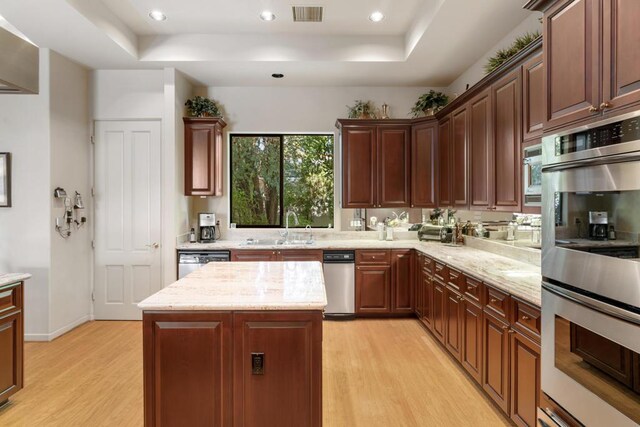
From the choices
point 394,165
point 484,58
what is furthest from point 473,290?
point 484,58

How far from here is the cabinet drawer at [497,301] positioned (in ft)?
7.74

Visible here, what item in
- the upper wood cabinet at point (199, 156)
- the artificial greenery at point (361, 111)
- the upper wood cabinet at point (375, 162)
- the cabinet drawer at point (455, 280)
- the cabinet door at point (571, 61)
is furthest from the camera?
the artificial greenery at point (361, 111)

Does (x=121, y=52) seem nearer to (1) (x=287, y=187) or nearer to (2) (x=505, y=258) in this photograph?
(1) (x=287, y=187)

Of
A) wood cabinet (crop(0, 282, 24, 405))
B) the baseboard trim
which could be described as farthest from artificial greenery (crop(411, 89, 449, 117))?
the baseboard trim

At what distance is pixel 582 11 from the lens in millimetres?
1558

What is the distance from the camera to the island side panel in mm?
1940

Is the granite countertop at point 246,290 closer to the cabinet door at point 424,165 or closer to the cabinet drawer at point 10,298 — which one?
the cabinet drawer at point 10,298

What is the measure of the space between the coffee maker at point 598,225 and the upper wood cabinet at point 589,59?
1.27ft

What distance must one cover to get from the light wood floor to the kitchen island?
0.76m

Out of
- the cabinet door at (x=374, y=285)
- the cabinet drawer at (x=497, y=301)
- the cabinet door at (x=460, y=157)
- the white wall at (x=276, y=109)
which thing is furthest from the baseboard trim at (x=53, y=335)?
the cabinet door at (x=460, y=157)

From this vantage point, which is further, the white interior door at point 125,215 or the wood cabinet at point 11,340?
the white interior door at point 125,215

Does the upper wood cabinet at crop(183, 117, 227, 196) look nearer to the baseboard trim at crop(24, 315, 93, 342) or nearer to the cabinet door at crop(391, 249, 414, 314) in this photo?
the baseboard trim at crop(24, 315, 93, 342)

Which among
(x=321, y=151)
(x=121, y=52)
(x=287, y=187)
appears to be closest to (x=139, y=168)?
(x=121, y=52)

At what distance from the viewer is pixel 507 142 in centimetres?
301
